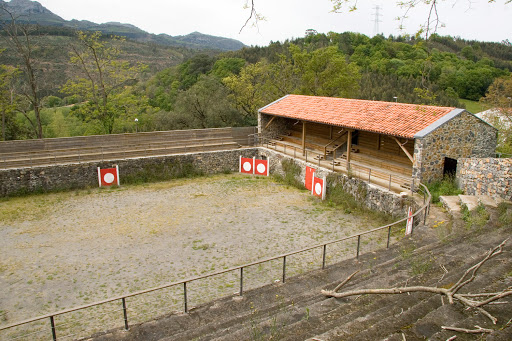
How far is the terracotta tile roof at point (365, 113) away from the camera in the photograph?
1434cm

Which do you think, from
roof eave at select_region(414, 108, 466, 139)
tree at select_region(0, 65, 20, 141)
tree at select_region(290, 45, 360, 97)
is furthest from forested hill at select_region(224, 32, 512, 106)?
tree at select_region(0, 65, 20, 141)

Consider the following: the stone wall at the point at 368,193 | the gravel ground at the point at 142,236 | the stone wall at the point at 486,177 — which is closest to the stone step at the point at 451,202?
the stone wall at the point at 486,177

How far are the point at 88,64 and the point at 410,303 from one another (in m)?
27.9

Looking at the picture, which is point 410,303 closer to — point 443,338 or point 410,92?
point 443,338

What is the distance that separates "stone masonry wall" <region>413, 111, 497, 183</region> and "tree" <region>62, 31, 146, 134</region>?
2105cm

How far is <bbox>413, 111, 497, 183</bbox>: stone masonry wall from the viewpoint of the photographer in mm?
13555

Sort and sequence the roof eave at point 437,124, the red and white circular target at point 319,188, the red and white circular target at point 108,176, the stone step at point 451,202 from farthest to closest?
1. the red and white circular target at point 108,176
2. the red and white circular target at point 319,188
3. the roof eave at point 437,124
4. the stone step at point 451,202

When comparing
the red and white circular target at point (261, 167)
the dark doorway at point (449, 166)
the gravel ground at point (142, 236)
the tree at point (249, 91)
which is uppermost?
the tree at point (249, 91)

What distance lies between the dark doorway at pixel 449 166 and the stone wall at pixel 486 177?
562 mm

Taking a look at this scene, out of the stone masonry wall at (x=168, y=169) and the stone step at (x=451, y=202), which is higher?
the stone step at (x=451, y=202)

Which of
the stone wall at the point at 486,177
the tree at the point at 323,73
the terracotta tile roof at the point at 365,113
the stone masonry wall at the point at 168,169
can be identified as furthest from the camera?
the tree at the point at 323,73

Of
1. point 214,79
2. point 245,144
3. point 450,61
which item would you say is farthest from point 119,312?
point 450,61

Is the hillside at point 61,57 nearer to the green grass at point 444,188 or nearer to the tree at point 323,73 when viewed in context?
the tree at point 323,73

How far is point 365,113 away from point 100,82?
19467 mm
